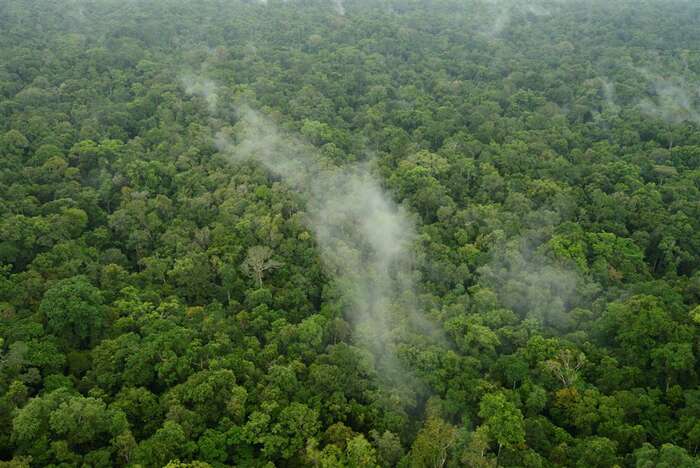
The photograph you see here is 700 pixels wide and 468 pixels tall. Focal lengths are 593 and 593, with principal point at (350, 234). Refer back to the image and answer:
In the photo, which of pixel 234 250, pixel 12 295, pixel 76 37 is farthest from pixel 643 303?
pixel 76 37

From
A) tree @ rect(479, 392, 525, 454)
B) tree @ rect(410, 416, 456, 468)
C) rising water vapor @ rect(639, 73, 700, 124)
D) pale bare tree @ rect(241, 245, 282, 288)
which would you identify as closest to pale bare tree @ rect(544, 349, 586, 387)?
tree @ rect(479, 392, 525, 454)

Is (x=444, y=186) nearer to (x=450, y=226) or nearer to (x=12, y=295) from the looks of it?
(x=450, y=226)

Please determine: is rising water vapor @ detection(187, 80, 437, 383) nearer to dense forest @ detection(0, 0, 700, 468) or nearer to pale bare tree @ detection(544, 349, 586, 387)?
dense forest @ detection(0, 0, 700, 468)

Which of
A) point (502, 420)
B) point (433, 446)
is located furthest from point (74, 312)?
point (502, 420)

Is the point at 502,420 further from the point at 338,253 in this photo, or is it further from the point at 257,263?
the point at 257,263

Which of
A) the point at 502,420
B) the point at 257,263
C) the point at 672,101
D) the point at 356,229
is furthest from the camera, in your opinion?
the point at 672,101

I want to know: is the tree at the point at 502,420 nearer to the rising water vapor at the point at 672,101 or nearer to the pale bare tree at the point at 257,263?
the pale bare tree at the point at 257,263

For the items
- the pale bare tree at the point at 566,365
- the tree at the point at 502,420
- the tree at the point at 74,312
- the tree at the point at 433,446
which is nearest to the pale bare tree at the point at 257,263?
the tree at the point at 74,312
